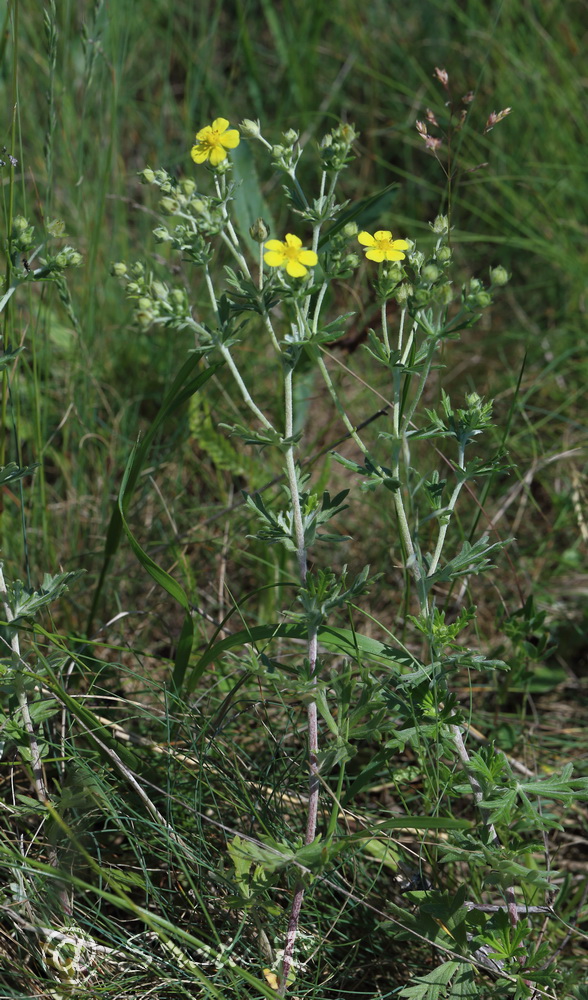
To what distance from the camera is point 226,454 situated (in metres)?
3.15

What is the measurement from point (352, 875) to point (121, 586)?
48.4 inches

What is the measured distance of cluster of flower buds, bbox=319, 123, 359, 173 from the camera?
6.02ft

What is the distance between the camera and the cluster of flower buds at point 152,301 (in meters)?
1.70

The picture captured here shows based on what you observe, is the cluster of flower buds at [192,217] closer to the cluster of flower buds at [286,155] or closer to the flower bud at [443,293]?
the cluster of flower buds at [286,155]

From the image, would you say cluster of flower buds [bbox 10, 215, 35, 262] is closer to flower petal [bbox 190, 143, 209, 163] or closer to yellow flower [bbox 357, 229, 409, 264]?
flower petal [bbox 190, 143, 209, 163]

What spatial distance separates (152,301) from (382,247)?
0.51m

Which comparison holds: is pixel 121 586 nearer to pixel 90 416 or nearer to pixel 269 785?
pixel 90 416

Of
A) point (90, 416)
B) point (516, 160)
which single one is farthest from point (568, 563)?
point (516, 160)

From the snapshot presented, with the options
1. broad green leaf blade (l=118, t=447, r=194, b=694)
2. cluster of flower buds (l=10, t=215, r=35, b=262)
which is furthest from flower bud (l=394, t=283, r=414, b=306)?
cluster of flower buds (l=10, t=215, r=35, b=262)

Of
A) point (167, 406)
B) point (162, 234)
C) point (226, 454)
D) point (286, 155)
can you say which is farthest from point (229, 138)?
point (226, 454)

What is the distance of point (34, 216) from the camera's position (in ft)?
12.5

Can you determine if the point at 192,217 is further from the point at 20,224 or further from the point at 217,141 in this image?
the point at 20,224

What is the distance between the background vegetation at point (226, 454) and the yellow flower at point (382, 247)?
0.45m

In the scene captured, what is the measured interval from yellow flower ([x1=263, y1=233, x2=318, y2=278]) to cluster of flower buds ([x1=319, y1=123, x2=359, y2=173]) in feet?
0.86
